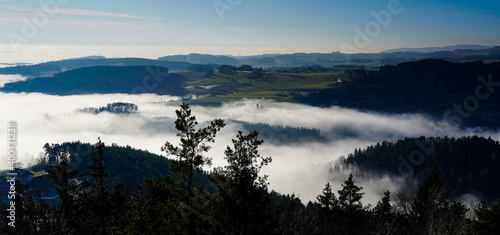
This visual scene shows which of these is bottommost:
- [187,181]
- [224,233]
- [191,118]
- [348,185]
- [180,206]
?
[348,185]

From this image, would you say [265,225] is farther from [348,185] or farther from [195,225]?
[348,185]

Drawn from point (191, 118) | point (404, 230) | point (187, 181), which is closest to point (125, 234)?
point (187, 181)

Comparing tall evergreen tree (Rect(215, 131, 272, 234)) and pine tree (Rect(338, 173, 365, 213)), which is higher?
tall evergreen tree (Rect(215, 131, 272, 234))

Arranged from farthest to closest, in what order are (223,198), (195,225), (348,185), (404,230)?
(348,185)
(404,230)
(195,225)
(223,198)

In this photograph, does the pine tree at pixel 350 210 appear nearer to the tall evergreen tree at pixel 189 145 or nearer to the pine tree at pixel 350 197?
the pine tree at pixel 350 197

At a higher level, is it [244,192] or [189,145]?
[189,145]

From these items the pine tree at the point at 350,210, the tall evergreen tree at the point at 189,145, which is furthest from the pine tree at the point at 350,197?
the tall evergreen tree at the point at 189,145

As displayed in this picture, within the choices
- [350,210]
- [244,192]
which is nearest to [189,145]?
[244,192]

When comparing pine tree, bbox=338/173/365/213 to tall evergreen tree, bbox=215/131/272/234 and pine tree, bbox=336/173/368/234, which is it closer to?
pine tree, bbox=336/173/368/234

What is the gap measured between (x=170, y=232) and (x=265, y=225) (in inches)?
303

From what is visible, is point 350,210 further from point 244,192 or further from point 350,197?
point 244,192

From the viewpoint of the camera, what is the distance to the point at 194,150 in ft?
86.4

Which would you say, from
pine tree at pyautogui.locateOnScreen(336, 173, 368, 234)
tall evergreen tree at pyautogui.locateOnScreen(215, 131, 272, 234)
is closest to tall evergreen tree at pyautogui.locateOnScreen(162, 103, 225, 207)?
tall evergreen tree at pyautogui.locateOnScreen(215, 131, 272, 234)

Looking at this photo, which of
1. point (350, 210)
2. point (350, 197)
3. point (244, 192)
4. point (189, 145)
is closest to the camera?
point (244, 192)
